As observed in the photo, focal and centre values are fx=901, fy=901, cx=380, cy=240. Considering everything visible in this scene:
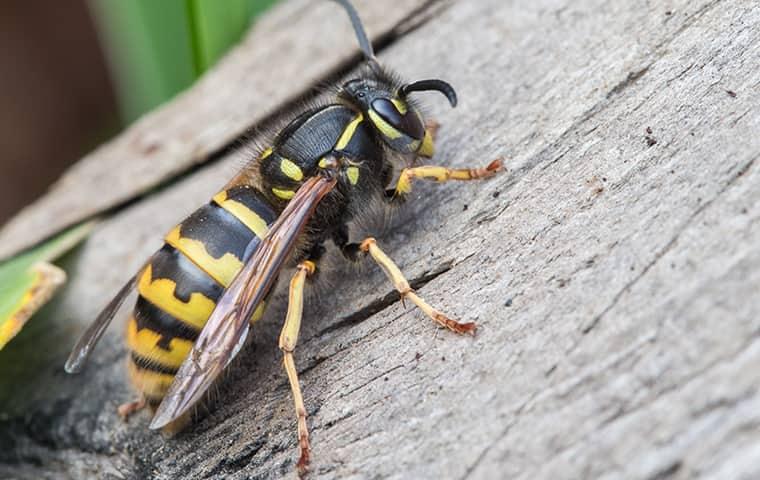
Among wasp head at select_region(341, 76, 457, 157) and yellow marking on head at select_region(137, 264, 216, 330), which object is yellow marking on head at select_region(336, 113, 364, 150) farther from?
yellow marking on head at select_region(137, 264, 216, 330)

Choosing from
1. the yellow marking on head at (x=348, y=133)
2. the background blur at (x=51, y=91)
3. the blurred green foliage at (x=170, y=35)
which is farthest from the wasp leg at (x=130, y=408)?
the background blur at (x=51, y=91)

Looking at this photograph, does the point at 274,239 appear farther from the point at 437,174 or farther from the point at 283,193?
the point at 437,174

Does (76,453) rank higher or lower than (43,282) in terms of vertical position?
lower

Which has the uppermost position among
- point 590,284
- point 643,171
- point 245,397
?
point 245,397

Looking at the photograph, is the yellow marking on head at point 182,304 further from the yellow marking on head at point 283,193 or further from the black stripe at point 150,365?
the yellow marking on head at point 283,193

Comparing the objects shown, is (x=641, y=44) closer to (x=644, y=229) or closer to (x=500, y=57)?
(x=500, y=57)

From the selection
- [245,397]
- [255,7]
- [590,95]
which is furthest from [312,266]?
[255,7]
